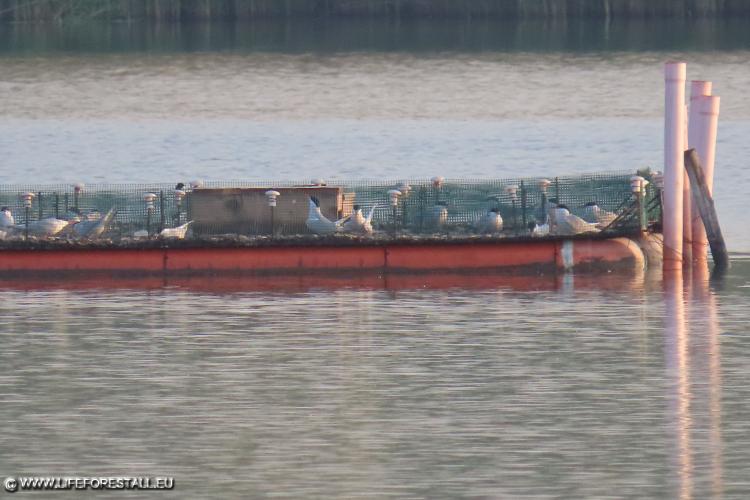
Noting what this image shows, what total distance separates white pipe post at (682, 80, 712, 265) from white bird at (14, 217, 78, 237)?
1279 cm

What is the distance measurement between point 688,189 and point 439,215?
5.37 m

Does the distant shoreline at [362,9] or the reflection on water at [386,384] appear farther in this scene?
the distant shoreline at [362,9]

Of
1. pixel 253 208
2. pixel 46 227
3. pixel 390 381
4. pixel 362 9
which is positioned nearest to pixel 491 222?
pixel 253 208

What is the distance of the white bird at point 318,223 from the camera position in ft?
124

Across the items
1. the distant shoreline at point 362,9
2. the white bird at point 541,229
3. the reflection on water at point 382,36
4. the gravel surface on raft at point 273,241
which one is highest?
the distant shoreline at point 362,9

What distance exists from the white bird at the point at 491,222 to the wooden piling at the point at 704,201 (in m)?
4.16

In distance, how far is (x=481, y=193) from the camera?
39.2 meters

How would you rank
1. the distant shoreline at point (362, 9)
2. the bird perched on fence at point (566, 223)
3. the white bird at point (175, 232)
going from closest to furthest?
1. the bird perched on fence at point (566, 223)
2. the white bird at point (175, 232)
3. the distant shoreline at point (362, 9)

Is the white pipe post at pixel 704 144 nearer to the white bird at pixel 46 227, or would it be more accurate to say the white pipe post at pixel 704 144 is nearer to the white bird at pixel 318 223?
the white bird at pixel 318 223

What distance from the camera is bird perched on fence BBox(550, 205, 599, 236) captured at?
3749 cm

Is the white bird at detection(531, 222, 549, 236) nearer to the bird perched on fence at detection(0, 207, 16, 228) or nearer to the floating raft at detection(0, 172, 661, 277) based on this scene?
the floating raft at detection(0, 172, 661, 277)

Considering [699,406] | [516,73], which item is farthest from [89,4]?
[699,406]

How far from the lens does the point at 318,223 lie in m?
37.9

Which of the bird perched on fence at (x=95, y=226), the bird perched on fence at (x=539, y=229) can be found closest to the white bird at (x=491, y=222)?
the bird perched on fence at (x=539, y=229)
